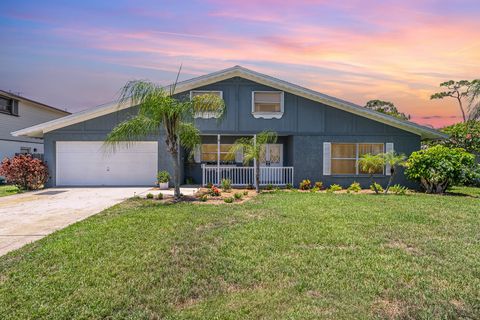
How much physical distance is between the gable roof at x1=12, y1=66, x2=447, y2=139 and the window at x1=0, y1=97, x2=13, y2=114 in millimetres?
7560

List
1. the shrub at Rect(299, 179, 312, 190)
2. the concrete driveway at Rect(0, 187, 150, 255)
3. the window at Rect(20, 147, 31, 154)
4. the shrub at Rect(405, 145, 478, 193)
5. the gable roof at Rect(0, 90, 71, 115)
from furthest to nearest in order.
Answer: the window at Rect(20, 147, 31, 154) < the gable roof at Rect(0, 90, 71, 115) < the shrub at Rect(299, 179, 312, 190) < the shrub at Rect(405, 145, 478, 193) < the concrete driveway at Rect(0, 187, 150, 255)

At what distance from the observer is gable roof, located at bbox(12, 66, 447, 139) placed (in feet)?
48.4

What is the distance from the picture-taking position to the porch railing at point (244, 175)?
15.4 meters

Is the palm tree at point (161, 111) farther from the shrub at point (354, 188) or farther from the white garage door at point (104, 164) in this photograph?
the shrub at point (354, 188)

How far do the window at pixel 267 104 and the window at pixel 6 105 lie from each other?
1628 cm

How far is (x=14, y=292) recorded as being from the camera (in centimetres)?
365

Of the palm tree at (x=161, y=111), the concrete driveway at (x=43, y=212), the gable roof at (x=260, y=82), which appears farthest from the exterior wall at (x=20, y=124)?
the palm tree at (x=161, y=111)

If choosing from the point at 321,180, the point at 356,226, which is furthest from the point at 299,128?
the point at 356,226

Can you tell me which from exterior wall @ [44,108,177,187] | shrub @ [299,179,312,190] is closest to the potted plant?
exterior wall @ [44,108,177,187]

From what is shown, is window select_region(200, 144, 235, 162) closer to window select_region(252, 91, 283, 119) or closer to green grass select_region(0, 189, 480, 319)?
window select_region(252, 91, 283, 119)

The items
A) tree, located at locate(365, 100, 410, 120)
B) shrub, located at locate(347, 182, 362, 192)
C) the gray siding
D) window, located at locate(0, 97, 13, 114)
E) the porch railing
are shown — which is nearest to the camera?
shrub, located at locate(347, 182, 362, 192)

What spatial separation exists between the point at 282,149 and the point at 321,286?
1363 cm

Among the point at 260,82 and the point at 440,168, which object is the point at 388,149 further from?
the point at 260,82

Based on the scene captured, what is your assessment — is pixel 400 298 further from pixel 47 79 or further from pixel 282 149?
pixel 47 79
